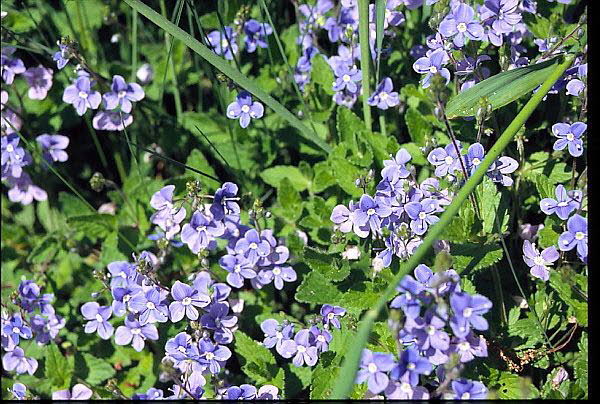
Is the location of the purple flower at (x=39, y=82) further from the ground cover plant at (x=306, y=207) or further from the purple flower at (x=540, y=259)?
the purple flower at (x=540, y=259)

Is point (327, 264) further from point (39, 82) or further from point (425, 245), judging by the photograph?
point (39, 82)

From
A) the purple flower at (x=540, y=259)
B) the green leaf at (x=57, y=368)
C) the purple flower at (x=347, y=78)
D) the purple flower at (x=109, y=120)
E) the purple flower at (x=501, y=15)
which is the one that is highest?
the purple flower at (x=501, y=15)

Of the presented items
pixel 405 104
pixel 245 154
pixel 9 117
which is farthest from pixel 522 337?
pixel 9 117

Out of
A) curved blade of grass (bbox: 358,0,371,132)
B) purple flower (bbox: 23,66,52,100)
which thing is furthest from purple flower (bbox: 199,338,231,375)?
purple flower (bbox: 23,66,52,100)

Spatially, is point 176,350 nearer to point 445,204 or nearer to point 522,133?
point 445,204

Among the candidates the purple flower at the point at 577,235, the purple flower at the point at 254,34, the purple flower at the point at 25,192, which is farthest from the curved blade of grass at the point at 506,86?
the purple flower at the point at 25,192

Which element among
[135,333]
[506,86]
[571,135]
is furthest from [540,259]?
[135,333]
